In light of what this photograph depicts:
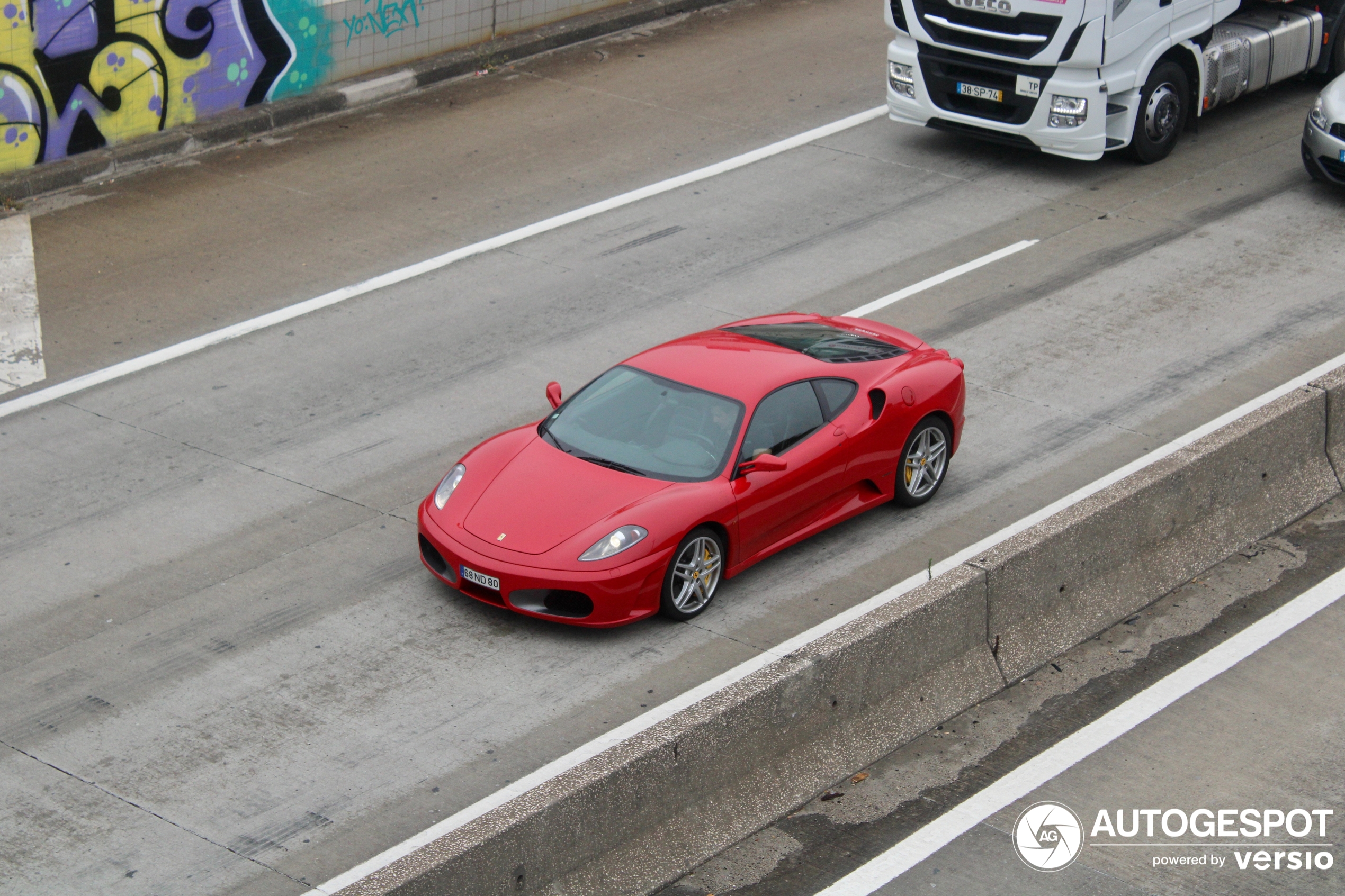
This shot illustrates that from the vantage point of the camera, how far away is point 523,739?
8578 mm

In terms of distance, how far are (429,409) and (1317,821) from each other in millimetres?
6792

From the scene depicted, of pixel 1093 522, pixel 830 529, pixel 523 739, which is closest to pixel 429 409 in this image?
pixel 830 529

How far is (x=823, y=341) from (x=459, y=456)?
2.64 metres

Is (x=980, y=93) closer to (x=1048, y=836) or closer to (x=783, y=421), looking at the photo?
(x=783, y=421)

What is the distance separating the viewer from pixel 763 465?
31.8 feet

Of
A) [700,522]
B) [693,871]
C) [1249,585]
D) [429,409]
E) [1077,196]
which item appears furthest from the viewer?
[1077,196]

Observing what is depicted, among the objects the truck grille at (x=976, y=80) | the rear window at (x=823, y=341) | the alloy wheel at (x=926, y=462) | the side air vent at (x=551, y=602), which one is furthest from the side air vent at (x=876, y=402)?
the truck grille at (x=976, y=80)

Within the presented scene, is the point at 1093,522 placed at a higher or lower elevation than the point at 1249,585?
higher

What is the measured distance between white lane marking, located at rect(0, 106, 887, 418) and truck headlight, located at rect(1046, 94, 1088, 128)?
266 centimetres

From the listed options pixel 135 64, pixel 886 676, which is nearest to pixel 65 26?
pixel 135 64

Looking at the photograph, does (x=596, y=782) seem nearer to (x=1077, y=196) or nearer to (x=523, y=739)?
(x=523, y=739)

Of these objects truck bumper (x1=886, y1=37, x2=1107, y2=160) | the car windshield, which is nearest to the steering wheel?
the car windshield

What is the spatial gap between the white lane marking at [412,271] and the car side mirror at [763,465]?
551 cm

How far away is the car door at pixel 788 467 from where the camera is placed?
32.1 ft
